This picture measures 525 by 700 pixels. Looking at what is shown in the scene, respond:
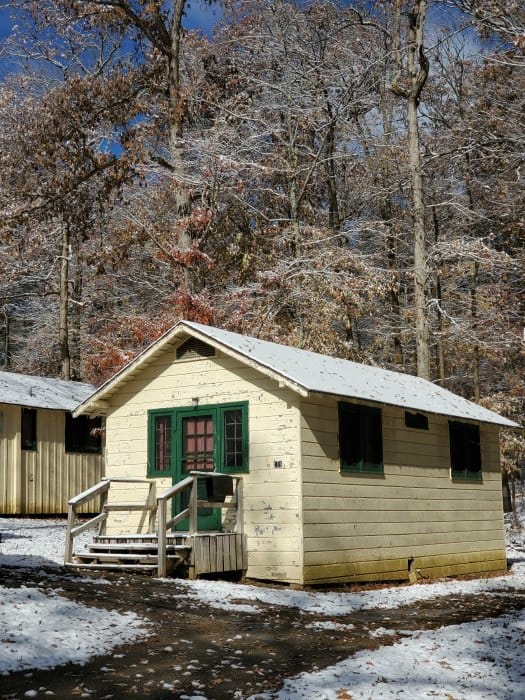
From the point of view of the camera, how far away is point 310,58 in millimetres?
26344

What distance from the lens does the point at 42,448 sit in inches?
972

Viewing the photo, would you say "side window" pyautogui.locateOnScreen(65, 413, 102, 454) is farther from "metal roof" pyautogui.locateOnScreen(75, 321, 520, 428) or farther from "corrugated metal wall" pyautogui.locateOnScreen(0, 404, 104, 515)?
"metal roof" pyautogui.locateOnScreen(75, 321, 520, 428)

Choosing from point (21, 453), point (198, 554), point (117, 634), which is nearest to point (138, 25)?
point (21, 453)

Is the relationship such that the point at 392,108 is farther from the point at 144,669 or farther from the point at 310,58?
the point at 144,669

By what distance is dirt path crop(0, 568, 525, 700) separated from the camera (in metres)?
7.15

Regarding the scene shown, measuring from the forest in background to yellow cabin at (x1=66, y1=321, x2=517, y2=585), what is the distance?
5934 millimetres

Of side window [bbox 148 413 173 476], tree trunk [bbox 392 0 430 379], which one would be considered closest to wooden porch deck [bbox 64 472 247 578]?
side window [bbox 148 413 173 476]

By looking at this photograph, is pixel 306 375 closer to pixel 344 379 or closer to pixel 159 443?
pixel 344 379

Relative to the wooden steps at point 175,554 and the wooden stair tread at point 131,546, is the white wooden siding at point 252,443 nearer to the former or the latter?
the wooden steps at point 175,554

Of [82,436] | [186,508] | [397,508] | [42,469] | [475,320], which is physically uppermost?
[475,320]

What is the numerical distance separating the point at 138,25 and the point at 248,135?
4520 millimetres

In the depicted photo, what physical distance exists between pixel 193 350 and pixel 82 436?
11938 mm

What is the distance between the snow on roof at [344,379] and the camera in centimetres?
1411

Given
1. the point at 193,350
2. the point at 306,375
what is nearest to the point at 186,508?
the point at 193,350
